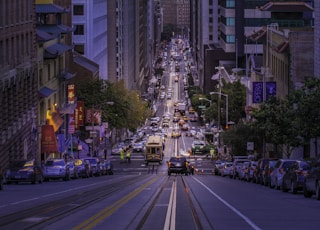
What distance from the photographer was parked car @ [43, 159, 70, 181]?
164 feet

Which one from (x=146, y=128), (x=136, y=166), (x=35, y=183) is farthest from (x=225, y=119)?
(x=35, y=183)

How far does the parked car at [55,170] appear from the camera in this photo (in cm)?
5012

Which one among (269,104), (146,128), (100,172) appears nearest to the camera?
(269,104)

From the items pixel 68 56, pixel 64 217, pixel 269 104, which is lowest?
pixel 64 217

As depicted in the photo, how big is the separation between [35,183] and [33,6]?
25667 millimetres

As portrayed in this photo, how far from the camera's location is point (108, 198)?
29.9 metres

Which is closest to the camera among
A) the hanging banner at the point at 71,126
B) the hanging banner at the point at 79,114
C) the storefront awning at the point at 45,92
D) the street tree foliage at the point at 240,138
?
the storefront awning at the point at 45,92

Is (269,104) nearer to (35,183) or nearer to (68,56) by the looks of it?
(35,183)

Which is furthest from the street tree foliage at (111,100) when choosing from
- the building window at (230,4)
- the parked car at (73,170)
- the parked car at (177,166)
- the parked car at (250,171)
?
the parked car at (250,171)

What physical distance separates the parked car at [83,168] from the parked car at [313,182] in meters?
29.1

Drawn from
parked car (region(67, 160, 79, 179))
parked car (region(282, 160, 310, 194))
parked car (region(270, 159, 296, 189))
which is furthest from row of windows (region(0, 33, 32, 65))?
parked car (region(282, 160, 310, 194))

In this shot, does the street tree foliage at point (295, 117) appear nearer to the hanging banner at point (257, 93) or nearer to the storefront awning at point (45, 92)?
the hanging banner at point (257, 93)

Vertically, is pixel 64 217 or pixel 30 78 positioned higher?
pixel 30 78

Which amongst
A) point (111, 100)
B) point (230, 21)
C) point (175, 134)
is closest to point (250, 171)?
point (111, 100)
